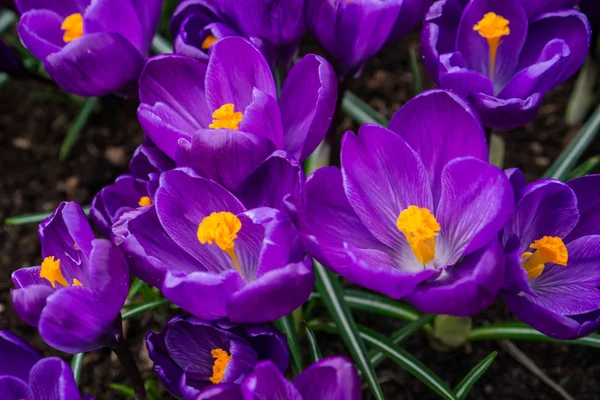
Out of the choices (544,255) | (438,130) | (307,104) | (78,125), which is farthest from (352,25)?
(78,125)

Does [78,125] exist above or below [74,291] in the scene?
below

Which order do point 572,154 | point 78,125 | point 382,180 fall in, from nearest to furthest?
point 382,180 → point 572,154 → point 78,125

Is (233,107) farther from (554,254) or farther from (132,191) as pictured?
(554,254)

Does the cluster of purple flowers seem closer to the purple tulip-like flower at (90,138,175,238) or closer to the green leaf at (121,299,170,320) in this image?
the purple tulip-like flower at (90,138,175,238)

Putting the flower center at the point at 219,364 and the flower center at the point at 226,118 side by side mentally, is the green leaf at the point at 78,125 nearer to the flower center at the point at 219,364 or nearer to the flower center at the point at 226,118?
the flower center at the point at 226,118

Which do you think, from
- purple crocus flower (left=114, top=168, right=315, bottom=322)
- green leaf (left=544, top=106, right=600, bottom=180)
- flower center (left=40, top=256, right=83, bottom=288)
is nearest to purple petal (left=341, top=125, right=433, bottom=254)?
purple crocus flower (left=114, top=168, right=315, bottom=322)

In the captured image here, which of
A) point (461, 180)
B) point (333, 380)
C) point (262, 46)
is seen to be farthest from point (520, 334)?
point (262, 46)
